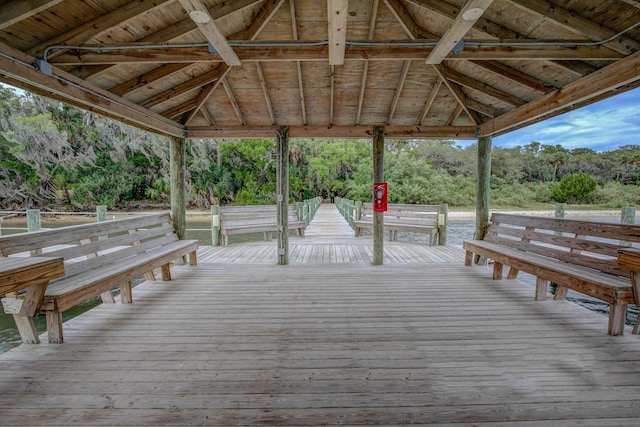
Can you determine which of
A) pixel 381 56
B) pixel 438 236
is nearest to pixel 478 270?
pixel 438 236

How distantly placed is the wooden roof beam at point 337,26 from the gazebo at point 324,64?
0.05ft

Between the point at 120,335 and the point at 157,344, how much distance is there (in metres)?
0.49

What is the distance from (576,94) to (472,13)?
7.11 feet

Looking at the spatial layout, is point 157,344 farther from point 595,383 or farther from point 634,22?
point 634,22

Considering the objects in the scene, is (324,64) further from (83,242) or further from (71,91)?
(83,242)

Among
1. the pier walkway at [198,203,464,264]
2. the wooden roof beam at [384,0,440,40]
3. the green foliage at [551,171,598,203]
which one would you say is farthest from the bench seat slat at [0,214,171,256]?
the green foliage at [551,171,598,203]

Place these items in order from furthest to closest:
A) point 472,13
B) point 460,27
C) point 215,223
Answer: point 215,223 → point 460,27 → point 472,13

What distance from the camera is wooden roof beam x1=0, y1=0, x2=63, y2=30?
7.88 ft

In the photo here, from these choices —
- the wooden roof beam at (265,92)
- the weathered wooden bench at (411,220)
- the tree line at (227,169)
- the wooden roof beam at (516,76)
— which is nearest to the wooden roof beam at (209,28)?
the wooden roof beam at (265,92)

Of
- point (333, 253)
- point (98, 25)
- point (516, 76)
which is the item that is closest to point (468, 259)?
point (333, 253)

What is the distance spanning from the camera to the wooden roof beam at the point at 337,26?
7.27ft

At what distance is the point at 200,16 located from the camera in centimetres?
237

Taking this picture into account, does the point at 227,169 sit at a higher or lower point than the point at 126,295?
higher

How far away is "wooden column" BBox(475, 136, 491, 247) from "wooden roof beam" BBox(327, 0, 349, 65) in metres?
3.72
